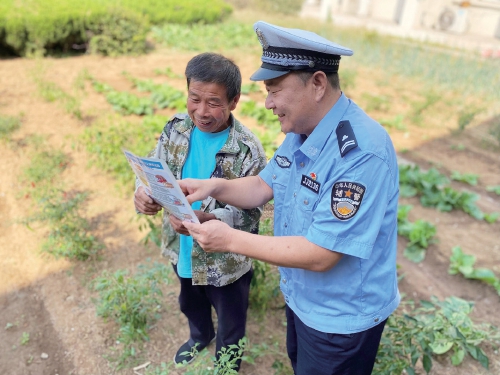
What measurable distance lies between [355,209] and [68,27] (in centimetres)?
983

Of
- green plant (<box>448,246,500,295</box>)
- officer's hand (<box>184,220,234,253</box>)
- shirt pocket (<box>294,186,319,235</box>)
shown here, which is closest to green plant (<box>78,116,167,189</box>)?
officer's hand (<box>184,220,234,253</box>)

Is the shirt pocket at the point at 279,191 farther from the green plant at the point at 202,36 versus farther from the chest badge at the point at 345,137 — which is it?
the green plant at the point at 202,36

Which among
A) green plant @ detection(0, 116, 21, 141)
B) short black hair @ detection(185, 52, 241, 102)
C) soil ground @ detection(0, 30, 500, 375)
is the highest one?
short black hair @ detection(185, 52, 241, 102)

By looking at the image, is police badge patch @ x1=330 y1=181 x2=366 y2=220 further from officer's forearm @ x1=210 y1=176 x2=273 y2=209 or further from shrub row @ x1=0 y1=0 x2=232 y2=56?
shrub row @ x1=0 y1=0 x2=232 y2=56

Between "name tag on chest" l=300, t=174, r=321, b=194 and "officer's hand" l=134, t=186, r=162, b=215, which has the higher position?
"name tag on chest" l=300, t=174, r=321, b=194

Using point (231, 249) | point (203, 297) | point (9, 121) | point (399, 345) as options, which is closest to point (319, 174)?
point (231, 249)

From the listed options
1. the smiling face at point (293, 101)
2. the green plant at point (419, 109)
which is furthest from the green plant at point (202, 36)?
the smiling face at point (293, 101)

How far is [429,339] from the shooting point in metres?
2.44

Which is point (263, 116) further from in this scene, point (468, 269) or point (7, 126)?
point (468, 269)

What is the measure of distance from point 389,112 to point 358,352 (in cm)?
688

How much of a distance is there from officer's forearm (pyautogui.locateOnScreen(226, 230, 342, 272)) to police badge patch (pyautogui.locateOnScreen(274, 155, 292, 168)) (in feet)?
1.29

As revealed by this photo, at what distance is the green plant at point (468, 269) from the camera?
366cm

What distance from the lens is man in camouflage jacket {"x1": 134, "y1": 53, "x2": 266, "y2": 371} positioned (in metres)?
1.94

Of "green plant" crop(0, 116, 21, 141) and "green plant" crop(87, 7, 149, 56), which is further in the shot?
"green plant" crop(87, 7, 149, 56)
